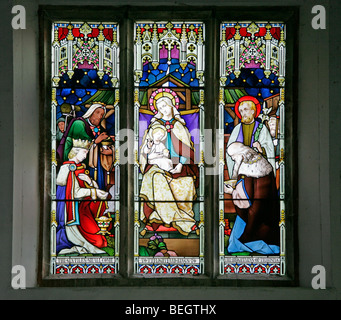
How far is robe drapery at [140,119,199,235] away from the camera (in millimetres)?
3768

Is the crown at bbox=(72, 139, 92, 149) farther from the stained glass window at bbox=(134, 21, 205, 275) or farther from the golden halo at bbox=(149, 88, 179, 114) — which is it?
the golden halo at bbox=(149, 88, 179, 114)

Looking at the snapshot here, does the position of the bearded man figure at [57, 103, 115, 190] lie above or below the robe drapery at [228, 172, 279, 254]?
above

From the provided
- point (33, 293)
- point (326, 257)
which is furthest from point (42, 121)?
point (326, 257)

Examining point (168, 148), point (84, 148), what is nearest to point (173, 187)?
point (168, 148)

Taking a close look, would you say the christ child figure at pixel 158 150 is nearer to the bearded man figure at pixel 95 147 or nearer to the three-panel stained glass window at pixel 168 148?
the three-panel stained glass window at pixel 168 148

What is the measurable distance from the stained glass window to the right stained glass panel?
18cm

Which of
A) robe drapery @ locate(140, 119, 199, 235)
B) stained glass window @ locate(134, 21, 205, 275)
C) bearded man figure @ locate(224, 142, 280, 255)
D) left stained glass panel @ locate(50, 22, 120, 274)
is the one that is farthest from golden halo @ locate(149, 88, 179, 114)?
bearded man figure @ locate(224, 142, 280, 255)

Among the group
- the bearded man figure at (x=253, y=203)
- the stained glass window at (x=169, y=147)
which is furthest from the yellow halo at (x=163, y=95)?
the bearded man figure at (x=253, y=203)

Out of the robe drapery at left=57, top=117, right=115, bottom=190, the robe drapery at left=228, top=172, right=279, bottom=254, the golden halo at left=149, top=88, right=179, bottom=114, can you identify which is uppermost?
the golden halo at left=149, top=88, right=179, bottom=114

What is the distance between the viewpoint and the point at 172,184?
3789mm

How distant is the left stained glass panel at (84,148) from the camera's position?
3742 millimetres

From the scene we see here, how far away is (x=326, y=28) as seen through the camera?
3699 mm

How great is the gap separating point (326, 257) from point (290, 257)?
248 millimetres

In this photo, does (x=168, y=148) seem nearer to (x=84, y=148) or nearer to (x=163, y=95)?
(x=163, y=95)
